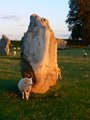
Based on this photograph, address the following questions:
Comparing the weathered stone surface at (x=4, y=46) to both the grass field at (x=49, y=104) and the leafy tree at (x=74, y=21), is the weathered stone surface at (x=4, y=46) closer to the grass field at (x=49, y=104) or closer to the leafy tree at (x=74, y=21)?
the grass field at (x=49, y=104)

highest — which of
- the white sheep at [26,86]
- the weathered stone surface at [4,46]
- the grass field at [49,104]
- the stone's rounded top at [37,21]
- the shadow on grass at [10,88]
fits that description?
the stone's rounded top at [37,21]

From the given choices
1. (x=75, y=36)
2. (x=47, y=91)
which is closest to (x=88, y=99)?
(x=47, y=91)

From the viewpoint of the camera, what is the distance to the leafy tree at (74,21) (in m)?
90.4

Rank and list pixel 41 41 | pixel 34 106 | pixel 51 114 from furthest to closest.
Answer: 1. pixel 41 41
2. pixel 34 106
3. pixel 51 114

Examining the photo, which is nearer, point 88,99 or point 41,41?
point 88,99

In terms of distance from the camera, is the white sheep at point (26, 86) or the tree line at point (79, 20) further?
the tree line at point (79, 20)

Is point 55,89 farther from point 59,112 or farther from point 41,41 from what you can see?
point 59,112

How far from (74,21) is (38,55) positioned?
7563 centimetres

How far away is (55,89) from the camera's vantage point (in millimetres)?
17891

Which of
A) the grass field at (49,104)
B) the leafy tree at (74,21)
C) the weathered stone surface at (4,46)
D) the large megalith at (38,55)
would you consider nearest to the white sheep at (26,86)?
the grass field at (49,104)

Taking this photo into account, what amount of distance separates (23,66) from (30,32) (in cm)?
142

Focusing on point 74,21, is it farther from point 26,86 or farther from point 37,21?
point 26,86

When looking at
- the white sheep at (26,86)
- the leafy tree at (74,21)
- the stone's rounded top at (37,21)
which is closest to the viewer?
the white sheep at (26,86)

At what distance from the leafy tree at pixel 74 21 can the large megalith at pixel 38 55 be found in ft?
236
